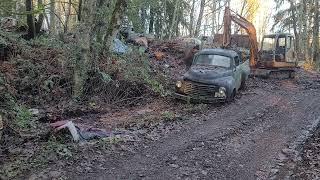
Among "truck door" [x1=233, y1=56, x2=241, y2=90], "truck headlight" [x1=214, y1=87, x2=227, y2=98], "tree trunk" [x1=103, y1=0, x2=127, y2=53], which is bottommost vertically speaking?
"truck headlight" [x1=214, y1=87, x2=227, y2=98]

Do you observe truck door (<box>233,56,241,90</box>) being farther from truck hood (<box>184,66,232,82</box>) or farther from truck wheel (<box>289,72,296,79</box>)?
truck wheel (<box>289,72,296,79</box>)

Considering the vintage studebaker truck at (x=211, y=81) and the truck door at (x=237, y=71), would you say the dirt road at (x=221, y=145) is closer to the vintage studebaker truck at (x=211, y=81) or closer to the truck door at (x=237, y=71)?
the vintage studebaker truck at (x=211, y=81)

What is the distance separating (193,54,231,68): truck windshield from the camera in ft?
52.5

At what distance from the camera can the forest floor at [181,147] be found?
26.2 ft

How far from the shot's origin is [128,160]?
28.2 feet

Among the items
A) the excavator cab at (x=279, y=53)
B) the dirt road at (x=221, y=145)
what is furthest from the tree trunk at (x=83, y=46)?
the excavator cab at (x=279, y=53)

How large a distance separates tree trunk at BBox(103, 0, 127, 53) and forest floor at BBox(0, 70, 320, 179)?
324 centimetres

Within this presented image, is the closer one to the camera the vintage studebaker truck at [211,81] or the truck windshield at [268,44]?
the vintage studebaker truck at [211,81]

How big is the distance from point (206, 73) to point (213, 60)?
1.32m

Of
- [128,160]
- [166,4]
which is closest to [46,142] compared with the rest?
[128,160]

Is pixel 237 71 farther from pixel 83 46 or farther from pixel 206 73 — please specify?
pixel 83 46

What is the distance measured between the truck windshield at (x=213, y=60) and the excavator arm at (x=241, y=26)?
506 cm

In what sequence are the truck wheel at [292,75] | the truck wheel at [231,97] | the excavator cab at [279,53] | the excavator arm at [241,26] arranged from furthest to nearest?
the truck wheel at [292,75] → the excavator cab at [279,53] → the excavator arm at [241,26] → the truck wheel at [231,97]

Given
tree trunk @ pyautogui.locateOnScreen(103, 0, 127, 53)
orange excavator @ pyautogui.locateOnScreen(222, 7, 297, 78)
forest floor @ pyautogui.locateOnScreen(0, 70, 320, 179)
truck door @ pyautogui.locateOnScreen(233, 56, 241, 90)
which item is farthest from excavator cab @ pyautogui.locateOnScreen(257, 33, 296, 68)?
tree trunk @ pyautogui.locateOnScreen(103, 0, 127, 53)
